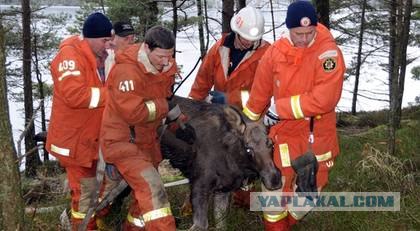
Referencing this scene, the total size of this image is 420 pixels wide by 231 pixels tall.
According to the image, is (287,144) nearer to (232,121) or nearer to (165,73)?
(232,121)

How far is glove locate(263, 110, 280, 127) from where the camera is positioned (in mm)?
4672

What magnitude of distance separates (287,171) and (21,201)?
2449 mm

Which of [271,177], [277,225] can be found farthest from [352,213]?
[271,177]

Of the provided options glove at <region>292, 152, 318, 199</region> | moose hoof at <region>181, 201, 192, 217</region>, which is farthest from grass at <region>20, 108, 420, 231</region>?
glove at <region>292, 152, 318, 199</region>

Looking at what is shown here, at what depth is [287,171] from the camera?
4.83 m

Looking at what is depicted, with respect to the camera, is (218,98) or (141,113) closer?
(141,113)

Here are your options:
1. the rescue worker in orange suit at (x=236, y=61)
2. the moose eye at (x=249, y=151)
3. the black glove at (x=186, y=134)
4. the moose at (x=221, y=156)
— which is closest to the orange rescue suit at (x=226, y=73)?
the rescue worker in orange suit at (x=236, y=61)

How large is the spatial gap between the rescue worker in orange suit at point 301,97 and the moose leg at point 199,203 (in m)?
0.73

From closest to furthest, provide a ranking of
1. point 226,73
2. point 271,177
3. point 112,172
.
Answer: point 271,177 → point 112,172 → point 226,73

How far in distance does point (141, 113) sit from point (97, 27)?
1.17 meters

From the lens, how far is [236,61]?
5.67 m

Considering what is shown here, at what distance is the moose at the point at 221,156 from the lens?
4422 mm

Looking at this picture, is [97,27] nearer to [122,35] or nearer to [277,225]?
[122,35]

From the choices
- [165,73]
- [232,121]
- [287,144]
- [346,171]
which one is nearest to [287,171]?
[287,144]
